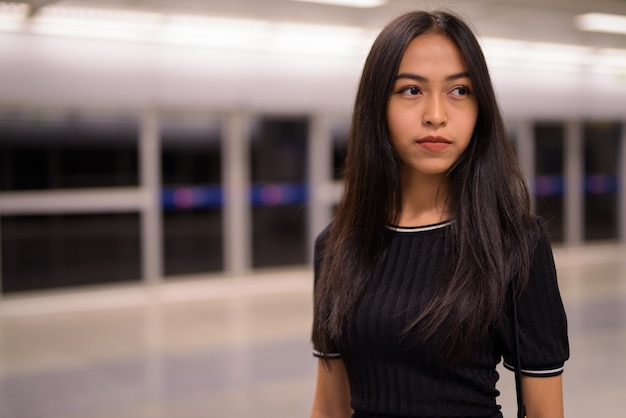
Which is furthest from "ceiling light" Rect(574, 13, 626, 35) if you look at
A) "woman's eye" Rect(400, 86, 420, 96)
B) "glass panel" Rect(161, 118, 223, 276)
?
"glass panel" Rect(161, 118, 223, 276)

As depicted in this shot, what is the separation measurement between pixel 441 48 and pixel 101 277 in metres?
11.8

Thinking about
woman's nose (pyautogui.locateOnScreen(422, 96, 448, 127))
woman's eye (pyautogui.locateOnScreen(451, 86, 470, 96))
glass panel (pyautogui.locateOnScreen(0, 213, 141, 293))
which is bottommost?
glass panel (pyautogui.locateOnScreen(0, 213, 141, 293))

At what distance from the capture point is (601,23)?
6227 mm

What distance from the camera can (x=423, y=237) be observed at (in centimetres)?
160

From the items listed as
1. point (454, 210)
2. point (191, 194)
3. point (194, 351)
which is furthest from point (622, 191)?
point (454, 210)

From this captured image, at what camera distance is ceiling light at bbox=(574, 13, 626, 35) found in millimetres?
5305

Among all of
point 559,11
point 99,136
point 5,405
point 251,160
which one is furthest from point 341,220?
point 99,136

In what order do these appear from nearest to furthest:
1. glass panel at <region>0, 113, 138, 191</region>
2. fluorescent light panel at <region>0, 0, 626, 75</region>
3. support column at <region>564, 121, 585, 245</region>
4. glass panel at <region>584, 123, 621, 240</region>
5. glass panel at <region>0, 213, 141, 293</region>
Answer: fluorescent light panel at <region>0, 0, 626, 75</region> → glass panel at <region>0, 213, 141, 293</region> → support column at <region>564, 121, 585, 245</region> → glass panel at <region>584, 123, 621, 240</region> → glass panel at <region>0, 113, 138, 191</region>

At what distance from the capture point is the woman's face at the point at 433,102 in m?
1.47

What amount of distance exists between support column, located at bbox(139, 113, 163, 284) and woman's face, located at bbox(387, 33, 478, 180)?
9.06 meters

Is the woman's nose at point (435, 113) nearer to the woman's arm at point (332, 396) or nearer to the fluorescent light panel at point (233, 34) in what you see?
the woman's arm at point (332, 396)

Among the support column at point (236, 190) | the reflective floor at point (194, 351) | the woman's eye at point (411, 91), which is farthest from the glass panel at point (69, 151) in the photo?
the woman's eye at point (411, 91)

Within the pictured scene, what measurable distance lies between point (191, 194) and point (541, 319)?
12664mm

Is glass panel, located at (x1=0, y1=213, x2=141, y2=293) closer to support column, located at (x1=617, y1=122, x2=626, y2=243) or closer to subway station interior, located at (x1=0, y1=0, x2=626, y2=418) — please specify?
subway station interior, located at (x1=0, y1=0, x2=626, y2=418)
